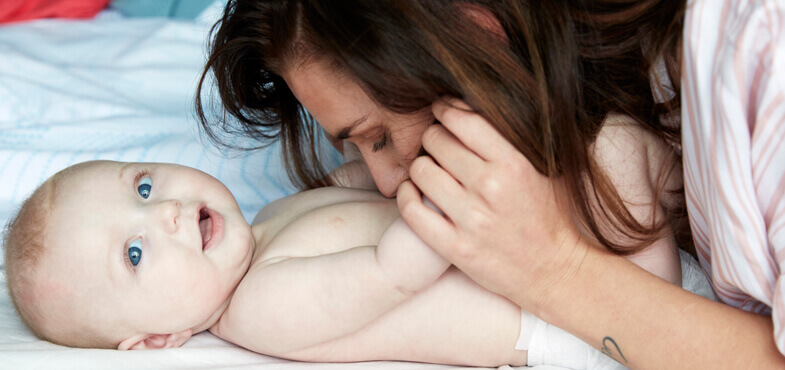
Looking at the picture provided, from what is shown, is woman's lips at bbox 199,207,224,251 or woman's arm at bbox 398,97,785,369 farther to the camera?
woman's lips at bbox 199,207,224,251

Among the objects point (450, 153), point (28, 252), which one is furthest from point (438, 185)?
point (28, 252)

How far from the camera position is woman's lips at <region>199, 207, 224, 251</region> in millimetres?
1006

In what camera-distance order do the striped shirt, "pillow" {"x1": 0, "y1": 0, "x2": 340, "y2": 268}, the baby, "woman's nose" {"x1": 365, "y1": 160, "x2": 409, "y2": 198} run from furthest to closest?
"pillow" {"x1": 0, "y1": 0, "x2": 340, "y2": 268}, "woman's nose" {"x1": 365, "y1": 160, "x2": 409, "y2": 198}, the baby, the striped shirt

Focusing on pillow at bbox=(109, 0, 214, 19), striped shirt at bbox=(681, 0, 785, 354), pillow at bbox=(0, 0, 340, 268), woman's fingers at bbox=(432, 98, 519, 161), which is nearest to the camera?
striped shirt at bbox=(681, 0, 785, 354)

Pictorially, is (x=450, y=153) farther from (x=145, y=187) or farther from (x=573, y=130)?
(x=145, y=187)

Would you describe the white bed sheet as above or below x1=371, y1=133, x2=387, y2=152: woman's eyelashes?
below

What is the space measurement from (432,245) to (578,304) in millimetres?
196

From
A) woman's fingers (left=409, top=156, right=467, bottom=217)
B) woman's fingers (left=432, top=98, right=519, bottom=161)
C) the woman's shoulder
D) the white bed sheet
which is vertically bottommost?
the white bed sheet

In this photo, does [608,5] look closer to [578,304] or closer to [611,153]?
[611,153]

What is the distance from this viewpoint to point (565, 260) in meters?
0.86

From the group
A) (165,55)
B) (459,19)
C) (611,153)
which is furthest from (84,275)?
(165,55)

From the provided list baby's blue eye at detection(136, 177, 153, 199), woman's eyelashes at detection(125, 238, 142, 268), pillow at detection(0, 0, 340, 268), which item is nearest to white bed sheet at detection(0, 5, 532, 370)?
pillow at detection(0, 0, 340, 268)

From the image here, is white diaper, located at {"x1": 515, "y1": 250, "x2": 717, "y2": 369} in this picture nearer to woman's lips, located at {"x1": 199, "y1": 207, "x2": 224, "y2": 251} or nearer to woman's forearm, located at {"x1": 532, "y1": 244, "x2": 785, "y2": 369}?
woman's forearm, located at {"x1": 532, "y1": 244, "x2": 785, "y2": 369}

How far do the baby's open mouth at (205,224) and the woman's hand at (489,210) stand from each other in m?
0.33
